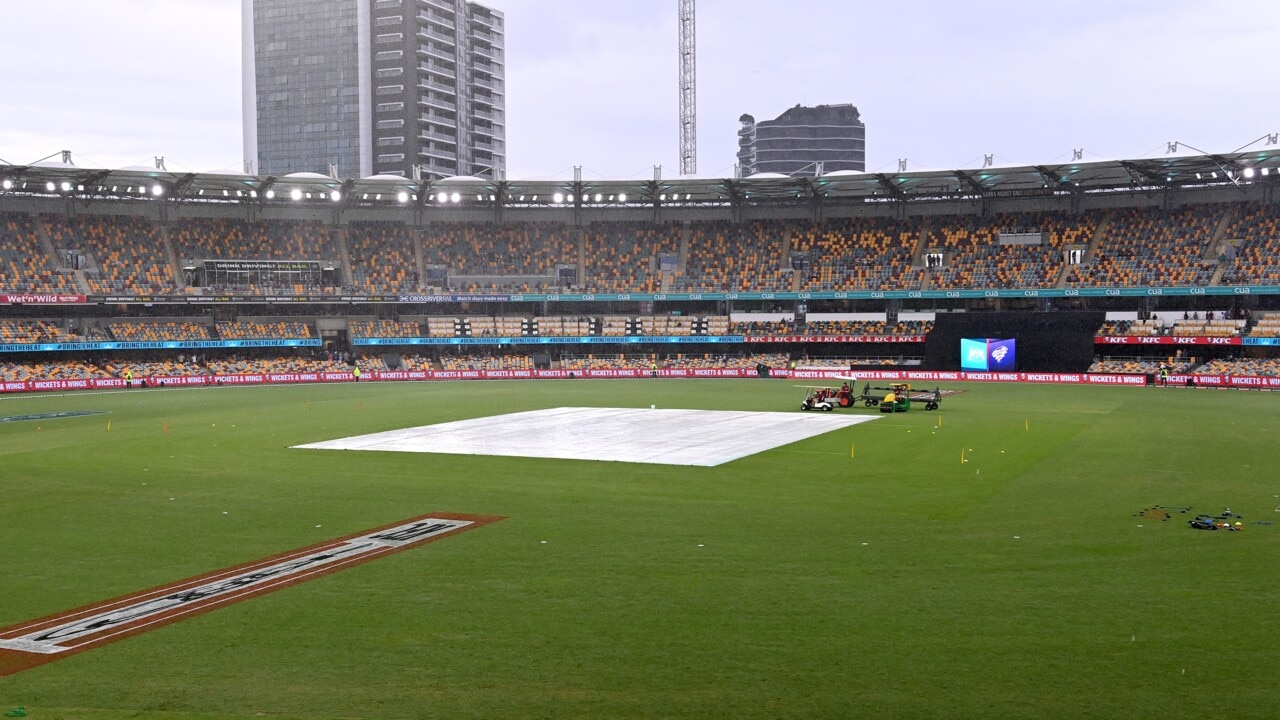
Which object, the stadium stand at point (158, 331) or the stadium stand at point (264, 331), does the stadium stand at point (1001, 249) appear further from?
the stadium stand at point (158, 331)

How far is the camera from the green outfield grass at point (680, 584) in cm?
1025

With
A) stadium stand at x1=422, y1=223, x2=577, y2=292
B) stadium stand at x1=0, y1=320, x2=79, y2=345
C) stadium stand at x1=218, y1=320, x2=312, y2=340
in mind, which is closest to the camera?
stadium stand at x1=0, y1=320, x2=79, y2=345

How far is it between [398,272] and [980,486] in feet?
236

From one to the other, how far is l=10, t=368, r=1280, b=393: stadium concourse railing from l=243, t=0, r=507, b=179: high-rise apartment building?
62.7 metres

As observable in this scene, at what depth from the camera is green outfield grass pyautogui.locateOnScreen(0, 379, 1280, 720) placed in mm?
10250

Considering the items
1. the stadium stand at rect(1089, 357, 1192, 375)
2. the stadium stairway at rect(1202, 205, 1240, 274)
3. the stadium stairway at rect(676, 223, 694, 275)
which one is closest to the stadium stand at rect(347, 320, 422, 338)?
the stadium stairway at rect(676, 223, 694, 275)

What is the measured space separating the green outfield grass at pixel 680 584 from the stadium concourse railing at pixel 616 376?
3961 cm

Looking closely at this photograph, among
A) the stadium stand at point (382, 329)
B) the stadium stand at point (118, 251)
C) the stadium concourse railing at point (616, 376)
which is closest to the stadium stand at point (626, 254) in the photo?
the stadium concourse railing at point (616, 376)

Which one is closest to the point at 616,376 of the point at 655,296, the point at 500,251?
the point at 655,296

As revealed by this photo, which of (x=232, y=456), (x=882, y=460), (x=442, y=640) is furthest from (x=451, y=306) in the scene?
(x=442, y=640)

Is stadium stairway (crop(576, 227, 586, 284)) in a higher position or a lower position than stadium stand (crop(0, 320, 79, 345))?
higher

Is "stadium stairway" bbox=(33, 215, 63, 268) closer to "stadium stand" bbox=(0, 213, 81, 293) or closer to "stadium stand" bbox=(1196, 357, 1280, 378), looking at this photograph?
"stadium stand" bbox=(0, 213, 81, 293)

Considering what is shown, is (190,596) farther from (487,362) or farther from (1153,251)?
(1153,251)

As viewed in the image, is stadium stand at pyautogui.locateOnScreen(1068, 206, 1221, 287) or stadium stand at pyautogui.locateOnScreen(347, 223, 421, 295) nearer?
stadium stand at pyautogui.locateOnScreen(1068, 206, 1221, 287)
